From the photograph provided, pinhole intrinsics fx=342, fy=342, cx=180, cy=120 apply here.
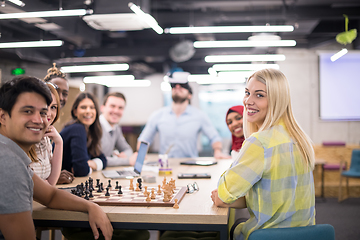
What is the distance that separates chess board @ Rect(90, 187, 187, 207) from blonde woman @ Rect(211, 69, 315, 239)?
297 mm

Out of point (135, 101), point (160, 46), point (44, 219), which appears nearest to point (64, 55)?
point (160, 46)

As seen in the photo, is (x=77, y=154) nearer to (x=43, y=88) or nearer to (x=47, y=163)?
(x=47, y=163)

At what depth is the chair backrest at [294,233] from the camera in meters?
1.54

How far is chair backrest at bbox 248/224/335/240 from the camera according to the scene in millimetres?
1536

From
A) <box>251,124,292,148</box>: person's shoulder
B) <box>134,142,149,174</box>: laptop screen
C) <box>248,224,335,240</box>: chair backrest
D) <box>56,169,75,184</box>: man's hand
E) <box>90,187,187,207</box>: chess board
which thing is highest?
<box>251,124,292,148</box>: person's shoulder

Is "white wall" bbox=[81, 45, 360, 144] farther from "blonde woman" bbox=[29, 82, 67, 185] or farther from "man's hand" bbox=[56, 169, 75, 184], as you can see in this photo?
"blonde woman" bbox=[29, 82, 67, 185]

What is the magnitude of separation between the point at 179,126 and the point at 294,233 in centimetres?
347

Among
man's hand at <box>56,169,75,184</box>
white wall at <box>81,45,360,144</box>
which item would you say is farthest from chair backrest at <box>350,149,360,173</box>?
man's hand at <box>56,169,75,184</box>

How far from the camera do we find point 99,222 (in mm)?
1682

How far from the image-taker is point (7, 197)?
1382 mm

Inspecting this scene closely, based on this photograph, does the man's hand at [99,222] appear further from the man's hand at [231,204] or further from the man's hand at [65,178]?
the man's hand at [65,178]

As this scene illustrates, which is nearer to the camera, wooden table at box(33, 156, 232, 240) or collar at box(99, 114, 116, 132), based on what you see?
wooden table at box(33, 156, 232, 240)

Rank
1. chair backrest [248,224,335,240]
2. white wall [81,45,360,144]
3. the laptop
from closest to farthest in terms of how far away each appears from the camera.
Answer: chair backrest [248,224,335,240], the laptop, white wall [81,45,360,144]

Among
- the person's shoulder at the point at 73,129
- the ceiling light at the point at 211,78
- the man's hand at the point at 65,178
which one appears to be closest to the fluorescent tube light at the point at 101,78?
the ceiling light at the point at 211,78
